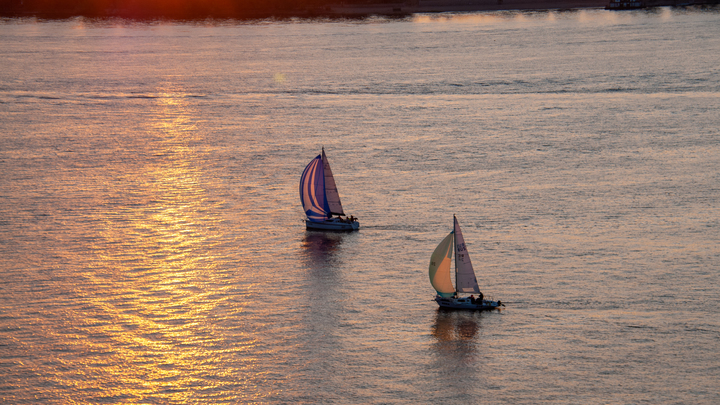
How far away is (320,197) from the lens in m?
74.1

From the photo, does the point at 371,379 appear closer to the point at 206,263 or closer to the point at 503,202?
the point at 206,263

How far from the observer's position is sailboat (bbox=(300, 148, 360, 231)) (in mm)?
74000

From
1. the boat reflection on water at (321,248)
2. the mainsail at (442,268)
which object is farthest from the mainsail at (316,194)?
the mainsail at (442,268)

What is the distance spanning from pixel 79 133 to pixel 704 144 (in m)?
77.9

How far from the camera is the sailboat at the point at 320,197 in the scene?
243 ft

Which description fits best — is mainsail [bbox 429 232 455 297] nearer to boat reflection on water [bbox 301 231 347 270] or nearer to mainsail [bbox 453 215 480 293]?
mainsail [bbox 453 215 480 293]

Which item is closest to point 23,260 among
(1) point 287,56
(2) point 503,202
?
(2) point 503,202

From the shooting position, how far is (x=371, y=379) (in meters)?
50.0

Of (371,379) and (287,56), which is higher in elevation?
(287,56)

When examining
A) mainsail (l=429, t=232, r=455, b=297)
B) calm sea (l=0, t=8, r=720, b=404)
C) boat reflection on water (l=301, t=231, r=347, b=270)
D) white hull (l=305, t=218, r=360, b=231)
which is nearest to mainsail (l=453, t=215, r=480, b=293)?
mainsail (l=429, t=232, r=455, b=297)

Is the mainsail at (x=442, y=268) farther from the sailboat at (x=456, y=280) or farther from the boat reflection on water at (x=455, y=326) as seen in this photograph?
the boat reflection on water at (x=455, y=326)

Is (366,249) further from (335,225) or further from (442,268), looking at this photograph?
(442,268)

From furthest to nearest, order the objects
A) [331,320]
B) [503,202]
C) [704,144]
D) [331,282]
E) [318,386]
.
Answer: [704,144]
[503,202]
[331,282]
[331,320]
[318,386]

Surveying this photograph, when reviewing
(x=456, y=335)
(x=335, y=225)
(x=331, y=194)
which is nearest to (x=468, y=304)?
(x=456, y=335)
